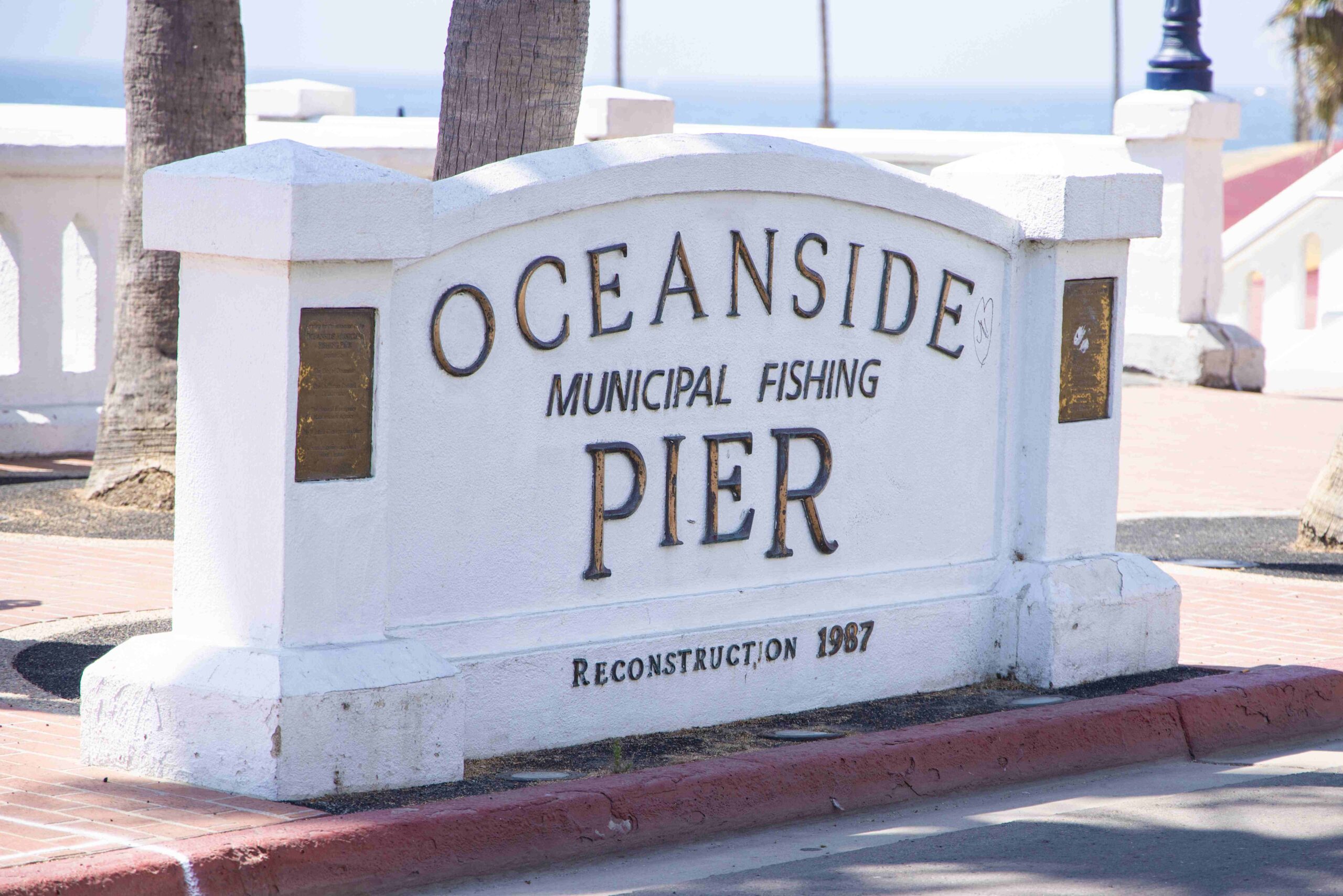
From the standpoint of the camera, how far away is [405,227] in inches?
202

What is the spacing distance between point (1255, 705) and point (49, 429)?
743 centimetres

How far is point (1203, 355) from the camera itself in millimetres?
16125

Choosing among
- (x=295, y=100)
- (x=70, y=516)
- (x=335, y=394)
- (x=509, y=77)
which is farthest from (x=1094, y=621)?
(x=295, y=100)

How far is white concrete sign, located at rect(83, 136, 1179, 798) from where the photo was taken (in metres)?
5.05

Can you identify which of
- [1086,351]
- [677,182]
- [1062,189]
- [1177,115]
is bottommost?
[1086,351]

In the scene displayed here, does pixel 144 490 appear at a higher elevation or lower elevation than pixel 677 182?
lower

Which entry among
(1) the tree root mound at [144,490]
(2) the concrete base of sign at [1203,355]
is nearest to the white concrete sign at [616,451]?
(1) the tree root mound at [144,490]

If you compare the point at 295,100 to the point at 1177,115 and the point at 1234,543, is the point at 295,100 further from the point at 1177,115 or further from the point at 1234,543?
the point at 1234,543

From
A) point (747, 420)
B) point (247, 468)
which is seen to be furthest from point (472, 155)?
point (247, 468)

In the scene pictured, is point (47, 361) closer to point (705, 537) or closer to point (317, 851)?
point (705, 537)

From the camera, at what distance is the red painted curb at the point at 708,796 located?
4.54 metres

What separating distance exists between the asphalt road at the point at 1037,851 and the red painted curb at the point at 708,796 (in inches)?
2.4

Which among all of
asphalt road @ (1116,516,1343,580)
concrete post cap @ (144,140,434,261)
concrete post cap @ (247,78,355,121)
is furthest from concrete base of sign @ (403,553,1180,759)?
concrete post cap @ (247,78,355,121)

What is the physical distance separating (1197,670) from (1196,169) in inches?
389
